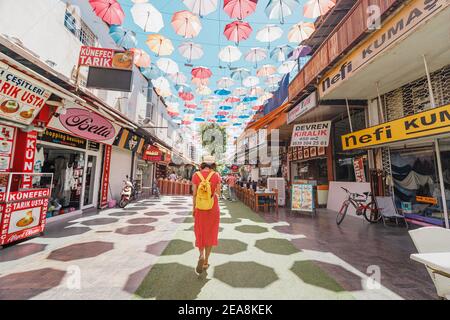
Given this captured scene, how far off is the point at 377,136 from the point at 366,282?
14.2ft

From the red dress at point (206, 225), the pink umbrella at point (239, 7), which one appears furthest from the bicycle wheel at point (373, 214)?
the pink umbrella at point (239, 7)

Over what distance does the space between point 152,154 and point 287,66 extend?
10259 millimetres

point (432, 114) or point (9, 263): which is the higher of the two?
point (432, 114)

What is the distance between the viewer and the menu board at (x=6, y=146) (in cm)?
443

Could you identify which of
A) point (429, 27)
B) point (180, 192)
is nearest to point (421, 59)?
point (429, 27)

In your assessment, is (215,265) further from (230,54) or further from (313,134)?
(230,54)

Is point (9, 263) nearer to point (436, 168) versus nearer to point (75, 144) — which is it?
point (75, 144)

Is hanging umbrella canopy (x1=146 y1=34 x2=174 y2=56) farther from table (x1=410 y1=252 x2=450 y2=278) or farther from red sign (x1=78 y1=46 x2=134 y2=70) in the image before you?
table (x1=410 y1=252 x2=450 y2=278)

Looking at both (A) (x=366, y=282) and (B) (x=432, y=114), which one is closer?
(A) (x=366, y=282)

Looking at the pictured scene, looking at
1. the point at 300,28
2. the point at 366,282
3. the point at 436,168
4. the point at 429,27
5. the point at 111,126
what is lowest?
the point at 366,282

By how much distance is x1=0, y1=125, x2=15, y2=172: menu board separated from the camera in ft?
14.5

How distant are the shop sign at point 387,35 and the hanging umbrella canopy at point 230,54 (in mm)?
5032

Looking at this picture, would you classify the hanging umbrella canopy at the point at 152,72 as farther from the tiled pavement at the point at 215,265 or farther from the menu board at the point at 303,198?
the menu board at the point at 303,198
